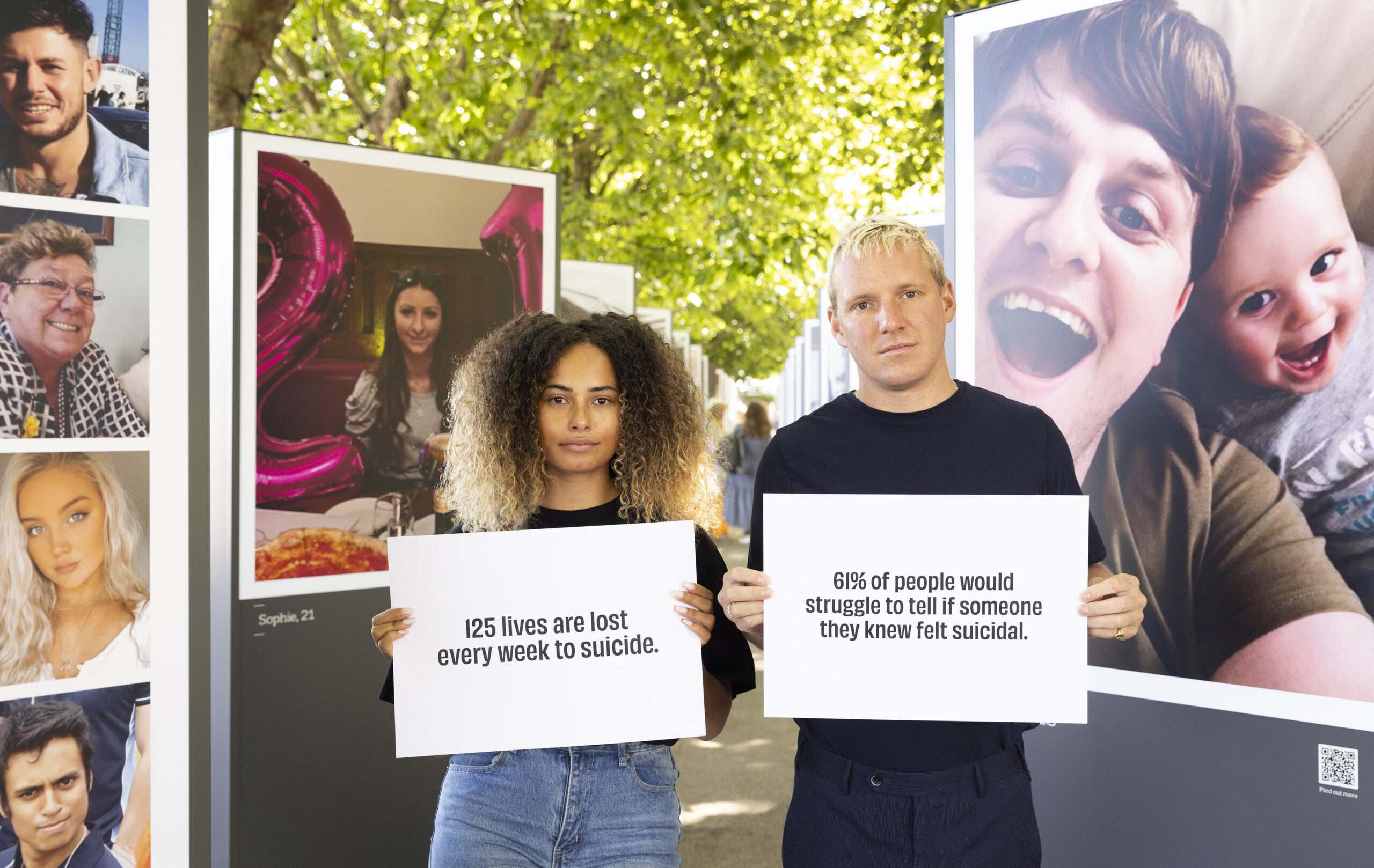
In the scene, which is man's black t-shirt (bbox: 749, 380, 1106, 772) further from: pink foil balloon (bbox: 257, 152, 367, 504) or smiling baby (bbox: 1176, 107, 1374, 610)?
pink foil balloon (bbox: 257, 152, 367, 504)

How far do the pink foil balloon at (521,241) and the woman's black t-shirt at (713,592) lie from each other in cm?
187

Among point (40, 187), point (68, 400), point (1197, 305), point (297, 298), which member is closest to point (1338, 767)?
point (1197, 305)

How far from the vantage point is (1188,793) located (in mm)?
2646

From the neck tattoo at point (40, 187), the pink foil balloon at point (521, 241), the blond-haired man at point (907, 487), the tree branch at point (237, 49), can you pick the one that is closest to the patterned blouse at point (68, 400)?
the neck tattoo at point (40, 187)

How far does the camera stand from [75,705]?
2.05 m

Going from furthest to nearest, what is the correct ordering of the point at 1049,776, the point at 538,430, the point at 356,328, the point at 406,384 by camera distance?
the point at 406,384 < the point at 356,328 < the point at 1049,776 < the point at 538,430

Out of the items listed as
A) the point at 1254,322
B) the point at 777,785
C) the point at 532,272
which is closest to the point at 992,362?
the point at 1254,322

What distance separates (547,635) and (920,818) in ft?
2.44

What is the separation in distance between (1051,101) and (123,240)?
2.22 meters

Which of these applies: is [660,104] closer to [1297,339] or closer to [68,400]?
[1297,339]

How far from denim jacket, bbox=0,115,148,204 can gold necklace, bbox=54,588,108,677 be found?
729mm

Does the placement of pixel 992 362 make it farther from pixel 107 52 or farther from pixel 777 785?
pixel 777 785

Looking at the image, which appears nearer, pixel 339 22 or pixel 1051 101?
pixel 1051 101

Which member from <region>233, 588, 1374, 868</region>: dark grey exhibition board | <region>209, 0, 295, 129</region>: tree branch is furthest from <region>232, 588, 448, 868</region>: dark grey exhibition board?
<region>209, 0, 295, 129</region>: tree branch
